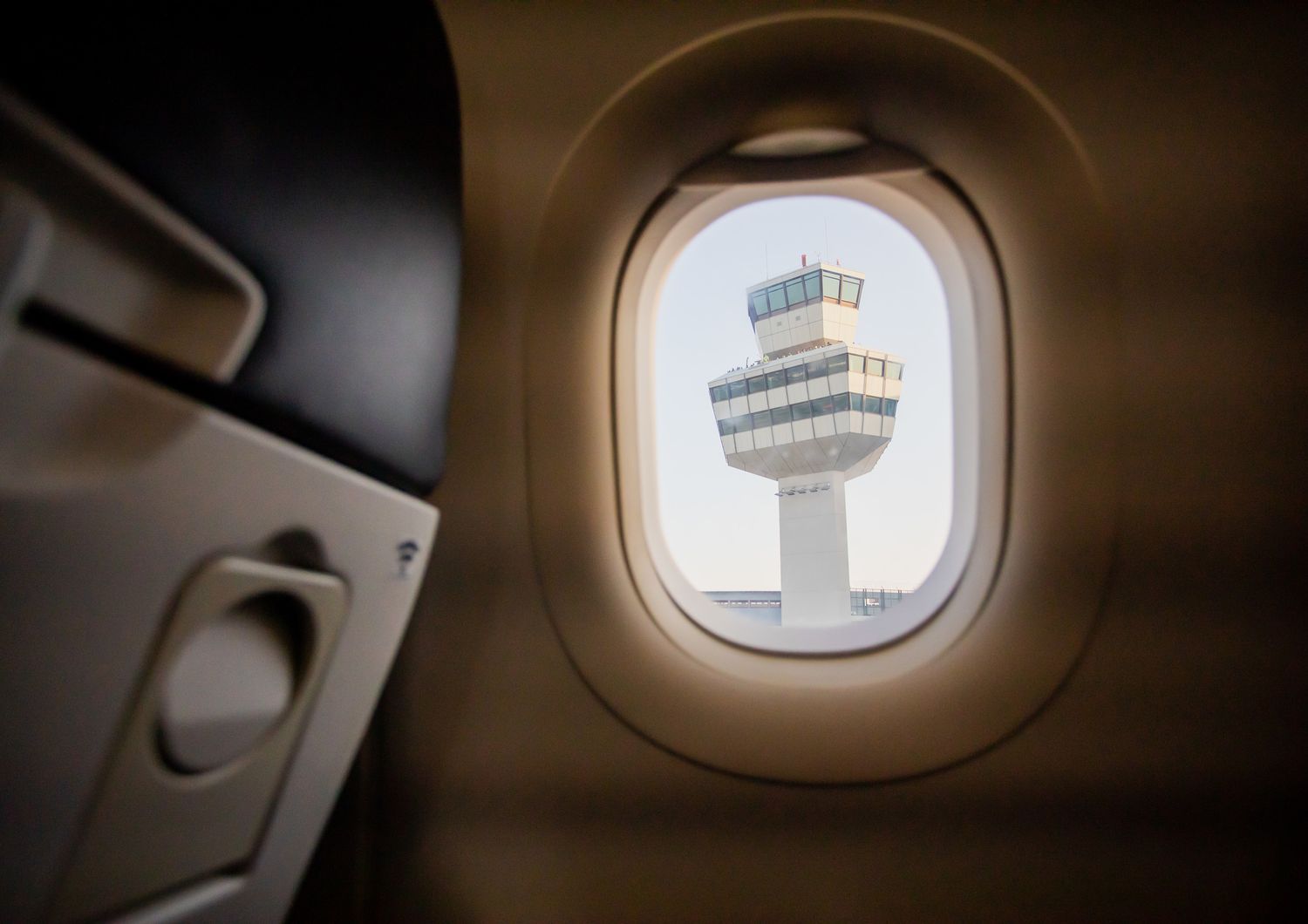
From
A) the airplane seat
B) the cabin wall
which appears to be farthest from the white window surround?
the airplane seat

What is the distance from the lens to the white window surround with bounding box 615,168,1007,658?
99cm

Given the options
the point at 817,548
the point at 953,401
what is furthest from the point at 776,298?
the point at 817,548

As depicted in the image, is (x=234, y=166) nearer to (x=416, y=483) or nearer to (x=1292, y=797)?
(x=416, y=483)

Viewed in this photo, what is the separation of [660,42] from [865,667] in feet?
2.91

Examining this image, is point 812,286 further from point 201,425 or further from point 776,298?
point 201,425

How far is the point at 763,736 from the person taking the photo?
2.97 ft

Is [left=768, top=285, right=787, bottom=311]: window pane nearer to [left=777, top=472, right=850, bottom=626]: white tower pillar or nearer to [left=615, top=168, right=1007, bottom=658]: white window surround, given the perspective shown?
[left=777, top=472, right=850, bottom=626]: white tower pillar

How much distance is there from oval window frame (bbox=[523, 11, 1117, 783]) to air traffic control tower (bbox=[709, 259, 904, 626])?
0.63 feet

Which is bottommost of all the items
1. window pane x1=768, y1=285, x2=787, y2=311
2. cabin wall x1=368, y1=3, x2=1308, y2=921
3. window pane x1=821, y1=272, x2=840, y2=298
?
cabin wall x1=368, y1=3, x2=1308, y2=921

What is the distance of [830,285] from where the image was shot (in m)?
1.47

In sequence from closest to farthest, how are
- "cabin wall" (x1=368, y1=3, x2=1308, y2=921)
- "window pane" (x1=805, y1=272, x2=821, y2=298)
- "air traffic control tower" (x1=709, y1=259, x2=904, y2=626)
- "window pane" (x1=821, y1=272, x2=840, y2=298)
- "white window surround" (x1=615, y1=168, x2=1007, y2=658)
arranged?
"cabin wall" (x1=368, y1=3, x2=1308, y2=921) → "white window surround" (x1=615, y1=168, x2=1007, y2=658) → "air traffic control tower" (x1=709, y1=259, x2=904, y2=626) → "window pane" (x1=821, y1=272, x2=840, y2=298) → "window pane" (x1=805, y1=272, x2=821, y2=298)

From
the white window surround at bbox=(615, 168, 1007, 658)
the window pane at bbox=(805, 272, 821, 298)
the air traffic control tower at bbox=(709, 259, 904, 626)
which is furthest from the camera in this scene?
the window pane at bbox=(805, 272, 821, 298)

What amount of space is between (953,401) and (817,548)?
4.32ft

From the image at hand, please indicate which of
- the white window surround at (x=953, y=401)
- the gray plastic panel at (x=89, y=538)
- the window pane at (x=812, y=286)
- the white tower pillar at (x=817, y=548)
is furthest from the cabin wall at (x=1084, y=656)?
the window pane at (x=812, y=286)
